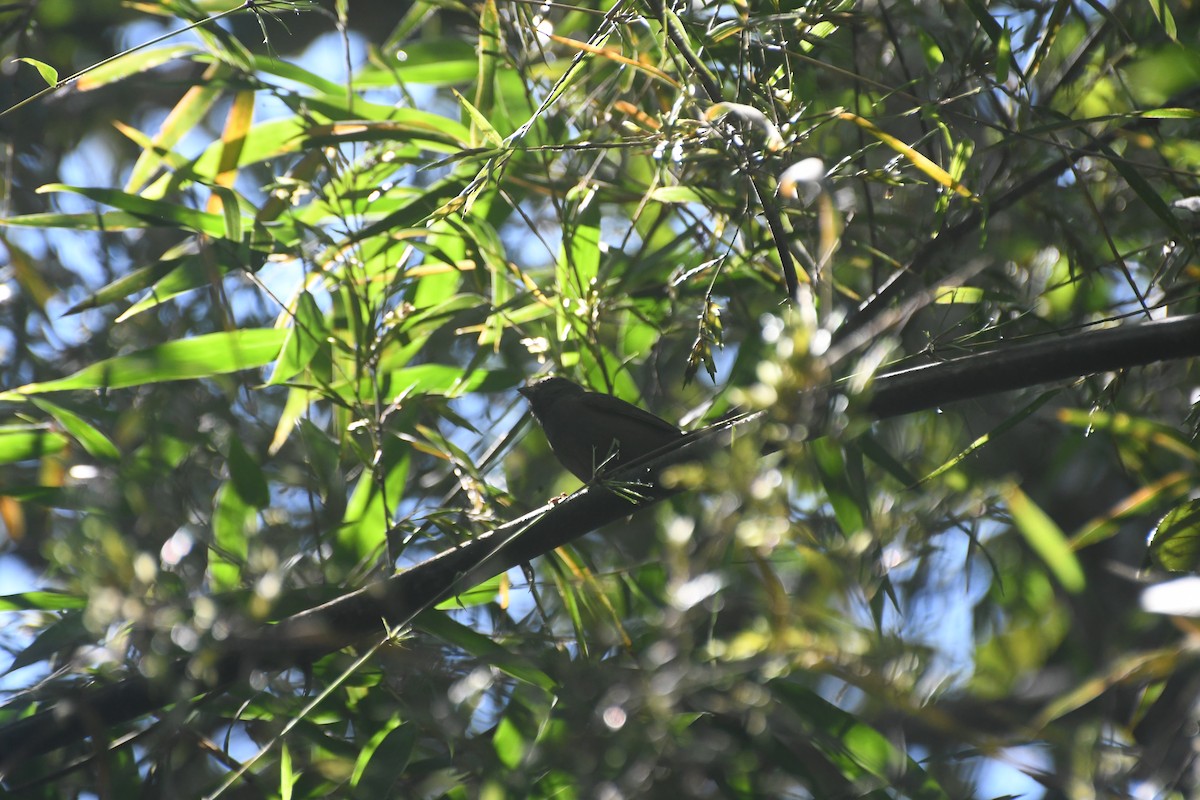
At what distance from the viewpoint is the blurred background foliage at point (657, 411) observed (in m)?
1.80

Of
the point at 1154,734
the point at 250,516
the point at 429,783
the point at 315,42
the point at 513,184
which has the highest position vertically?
the point at 315,42

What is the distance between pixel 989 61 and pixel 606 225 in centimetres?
242

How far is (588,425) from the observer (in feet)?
10.7

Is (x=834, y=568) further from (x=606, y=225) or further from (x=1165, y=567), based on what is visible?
(x=606, y=225)

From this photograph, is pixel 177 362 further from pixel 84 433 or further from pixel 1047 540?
pixel 1047 540

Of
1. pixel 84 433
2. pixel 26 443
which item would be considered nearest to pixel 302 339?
pixel 84 433

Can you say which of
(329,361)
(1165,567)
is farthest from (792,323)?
(329,361)

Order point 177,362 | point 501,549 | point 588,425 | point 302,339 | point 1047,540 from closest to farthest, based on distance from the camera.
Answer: point 1047,540
point 501,549
point 177,362
point 302,339
point 588,425

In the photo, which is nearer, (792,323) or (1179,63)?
(792,323)

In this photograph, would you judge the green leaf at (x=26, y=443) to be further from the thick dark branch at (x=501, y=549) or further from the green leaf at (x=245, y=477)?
the thick dark branch at (x=501, y=549)

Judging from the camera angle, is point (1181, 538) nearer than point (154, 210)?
Yes

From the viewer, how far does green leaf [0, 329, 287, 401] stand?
275 centimetres

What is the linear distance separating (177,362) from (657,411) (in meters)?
1.88

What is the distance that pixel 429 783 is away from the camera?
2564 millimetres
